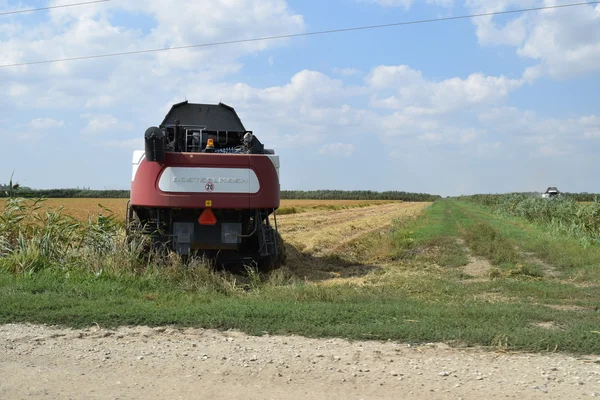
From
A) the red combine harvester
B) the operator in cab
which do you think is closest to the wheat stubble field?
the red combine harvester

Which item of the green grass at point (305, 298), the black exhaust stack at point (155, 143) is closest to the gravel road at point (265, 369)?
the green grass at point (305, 298)

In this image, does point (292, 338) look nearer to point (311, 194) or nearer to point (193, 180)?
point (193, 180)

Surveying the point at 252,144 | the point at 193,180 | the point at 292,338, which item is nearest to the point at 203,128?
the point at 252,144

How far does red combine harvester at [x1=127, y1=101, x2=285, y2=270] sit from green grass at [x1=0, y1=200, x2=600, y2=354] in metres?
0.71

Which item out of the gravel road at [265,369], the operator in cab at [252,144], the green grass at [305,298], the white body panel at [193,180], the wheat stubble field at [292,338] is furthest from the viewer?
the operator in cab at [252,144]

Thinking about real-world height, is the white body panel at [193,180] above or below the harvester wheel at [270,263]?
above

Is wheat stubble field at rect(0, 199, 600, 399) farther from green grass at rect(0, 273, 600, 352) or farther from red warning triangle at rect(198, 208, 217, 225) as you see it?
red warning triangle at rect(198, 208, 217, 225)

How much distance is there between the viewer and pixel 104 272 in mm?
9805

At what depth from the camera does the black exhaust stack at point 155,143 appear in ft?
35.0

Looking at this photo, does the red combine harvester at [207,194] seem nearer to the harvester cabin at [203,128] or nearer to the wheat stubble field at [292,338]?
the harvester cabin at [203,128]

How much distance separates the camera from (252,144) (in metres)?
11.9

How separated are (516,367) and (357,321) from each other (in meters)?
2.05

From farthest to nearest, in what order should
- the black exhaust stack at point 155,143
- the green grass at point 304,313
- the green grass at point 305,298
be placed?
the black exhaust stack at point 155,143 < the green grass at point 305,298 < the green grass at point 304,313

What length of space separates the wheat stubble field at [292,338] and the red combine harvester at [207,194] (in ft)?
3.18
